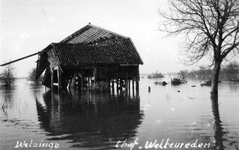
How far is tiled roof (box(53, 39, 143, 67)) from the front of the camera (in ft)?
80.7

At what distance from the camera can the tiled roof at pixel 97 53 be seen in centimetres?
2461

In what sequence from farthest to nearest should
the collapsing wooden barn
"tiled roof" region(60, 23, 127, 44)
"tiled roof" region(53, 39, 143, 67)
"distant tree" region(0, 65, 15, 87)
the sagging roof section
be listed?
"distant tree" region(0, 65, 15, 87) → "tiled roof" region(60, 23, 127, 44) → the collapsing wooden barn → the sagging roof section → "tiled roof" region(53, 39, 143, 67)

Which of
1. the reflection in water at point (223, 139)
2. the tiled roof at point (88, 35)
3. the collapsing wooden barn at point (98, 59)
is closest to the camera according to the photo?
the reflection in water at point (223, 139)

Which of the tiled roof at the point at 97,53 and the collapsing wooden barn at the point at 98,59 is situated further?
the collapsing wooden barn at the point at 98,59

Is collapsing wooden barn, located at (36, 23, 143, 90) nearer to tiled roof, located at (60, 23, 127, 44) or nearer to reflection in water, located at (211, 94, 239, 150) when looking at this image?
tiled roof, located at (60, 23, 127, 44)

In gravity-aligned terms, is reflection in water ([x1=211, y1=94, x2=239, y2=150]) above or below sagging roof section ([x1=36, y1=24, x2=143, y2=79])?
below

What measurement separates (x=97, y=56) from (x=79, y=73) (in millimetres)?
3565

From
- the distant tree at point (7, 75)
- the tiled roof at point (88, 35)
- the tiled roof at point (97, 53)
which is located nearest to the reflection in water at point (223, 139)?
the tiled roof at point (97, 53)

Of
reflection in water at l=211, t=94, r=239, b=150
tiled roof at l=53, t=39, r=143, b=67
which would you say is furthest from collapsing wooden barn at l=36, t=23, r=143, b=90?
reflection in water at l=211, t=94, r=239, b=150

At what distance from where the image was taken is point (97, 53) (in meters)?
25.9

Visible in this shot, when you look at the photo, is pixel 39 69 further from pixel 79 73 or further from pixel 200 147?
pixel 200 147

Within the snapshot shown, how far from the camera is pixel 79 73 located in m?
27.8

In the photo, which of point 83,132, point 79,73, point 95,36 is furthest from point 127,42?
point 83,132

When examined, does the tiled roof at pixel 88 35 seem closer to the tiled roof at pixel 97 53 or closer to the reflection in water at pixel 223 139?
the tiled roof at pixel 97 53
